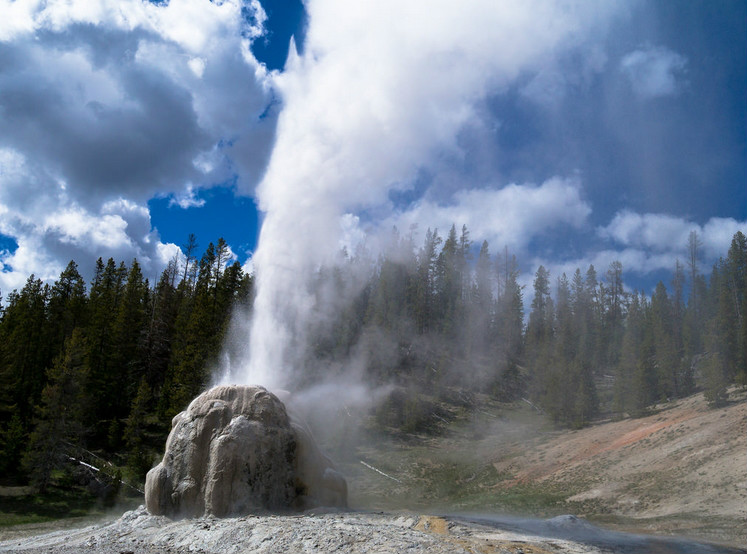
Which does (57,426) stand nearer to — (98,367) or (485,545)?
(98,367)

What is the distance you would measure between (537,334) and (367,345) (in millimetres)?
27732

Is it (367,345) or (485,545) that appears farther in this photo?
(367,345)

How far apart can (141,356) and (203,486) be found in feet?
112

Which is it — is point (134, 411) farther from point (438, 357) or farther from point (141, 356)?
point (438, 357)

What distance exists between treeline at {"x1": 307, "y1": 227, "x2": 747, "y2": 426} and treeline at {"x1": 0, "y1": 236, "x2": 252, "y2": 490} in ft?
39.5

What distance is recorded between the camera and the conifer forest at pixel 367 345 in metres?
35.8

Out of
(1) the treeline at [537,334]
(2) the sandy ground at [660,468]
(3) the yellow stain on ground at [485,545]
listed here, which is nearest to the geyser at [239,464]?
(3) the yellow stain on ground at [485,545]

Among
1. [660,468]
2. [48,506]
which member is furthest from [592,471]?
[48,506]

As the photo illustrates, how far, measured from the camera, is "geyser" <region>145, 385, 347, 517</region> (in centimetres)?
1552

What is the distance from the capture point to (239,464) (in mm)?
15641

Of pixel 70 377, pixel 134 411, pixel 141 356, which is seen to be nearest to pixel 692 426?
pixel 134 411

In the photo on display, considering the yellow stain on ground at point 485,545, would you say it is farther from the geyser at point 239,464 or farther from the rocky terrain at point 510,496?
the geyser at point 239,464

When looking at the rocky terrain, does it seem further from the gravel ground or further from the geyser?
the geyser

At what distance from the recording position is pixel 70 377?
3180 cm
